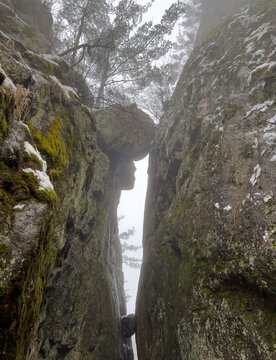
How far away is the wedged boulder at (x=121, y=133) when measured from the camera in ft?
39.3

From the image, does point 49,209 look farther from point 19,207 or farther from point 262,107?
point 262,107

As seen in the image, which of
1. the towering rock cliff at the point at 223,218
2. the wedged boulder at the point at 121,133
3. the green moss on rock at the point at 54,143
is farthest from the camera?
the wedged boulder at the point at 121,133

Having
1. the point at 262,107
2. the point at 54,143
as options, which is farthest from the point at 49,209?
the point at 262,107

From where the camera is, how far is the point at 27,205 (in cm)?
275

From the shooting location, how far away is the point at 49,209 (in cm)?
312

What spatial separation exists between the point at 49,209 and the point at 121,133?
9.82 m

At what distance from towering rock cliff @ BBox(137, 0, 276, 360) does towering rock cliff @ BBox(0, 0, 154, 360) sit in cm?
240

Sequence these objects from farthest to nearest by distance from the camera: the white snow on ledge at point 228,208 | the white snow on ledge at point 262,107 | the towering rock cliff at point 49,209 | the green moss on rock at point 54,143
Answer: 1. the white snow on ledge at point 262,107
2. the white snow on ledge at point 228,208
3. the green moss on rock at point 54,143
4. the towering rock cliff at point 49,209

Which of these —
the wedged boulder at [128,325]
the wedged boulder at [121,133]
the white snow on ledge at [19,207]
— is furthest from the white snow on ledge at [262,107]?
the wedged boulder at [128,325]

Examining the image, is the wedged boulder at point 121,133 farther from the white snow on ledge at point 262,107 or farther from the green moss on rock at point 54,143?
the white snow on ledge at point 262,107

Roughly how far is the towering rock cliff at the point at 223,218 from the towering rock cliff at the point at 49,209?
7.88 feet

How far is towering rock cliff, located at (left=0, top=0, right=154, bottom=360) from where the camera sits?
8.21 feet

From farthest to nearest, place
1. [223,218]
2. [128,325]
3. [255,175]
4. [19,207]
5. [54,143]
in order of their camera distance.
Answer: [128,325] < [54,143] < [223,218] < [255,175] < [19,207]

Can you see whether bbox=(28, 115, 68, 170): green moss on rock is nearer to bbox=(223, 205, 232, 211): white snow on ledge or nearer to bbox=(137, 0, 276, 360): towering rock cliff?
bbox=(137, 0, 276, 360): towering rock cliff
